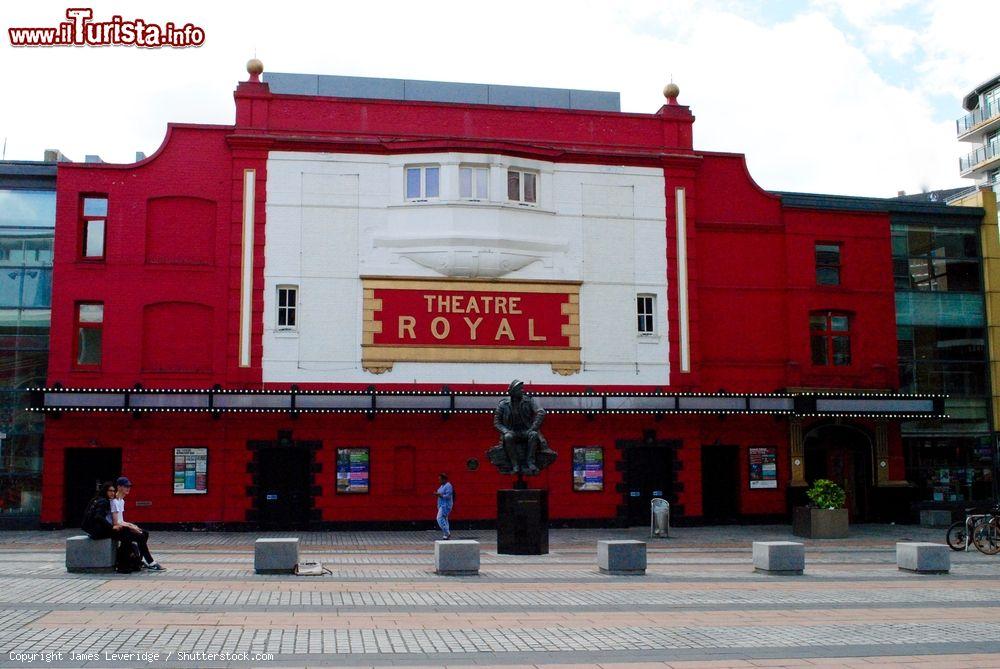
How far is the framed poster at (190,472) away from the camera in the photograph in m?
29.1

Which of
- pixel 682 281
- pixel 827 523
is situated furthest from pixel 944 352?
pixel 827 523

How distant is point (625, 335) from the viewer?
3166 centimetres

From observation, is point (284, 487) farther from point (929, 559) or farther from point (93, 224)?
point (929, 559)

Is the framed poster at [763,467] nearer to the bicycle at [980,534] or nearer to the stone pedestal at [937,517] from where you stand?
the stone pedestal at [937,517]

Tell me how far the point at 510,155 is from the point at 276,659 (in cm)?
2248

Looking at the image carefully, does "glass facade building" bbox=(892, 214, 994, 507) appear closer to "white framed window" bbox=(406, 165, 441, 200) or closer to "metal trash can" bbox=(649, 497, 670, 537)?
"metal trash can" bbox=(649, 497, 670, 537)

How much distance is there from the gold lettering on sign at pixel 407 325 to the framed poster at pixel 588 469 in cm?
629

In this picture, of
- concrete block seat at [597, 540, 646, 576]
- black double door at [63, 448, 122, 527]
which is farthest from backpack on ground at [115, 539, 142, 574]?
black double door at [63, 448, 122, 527]

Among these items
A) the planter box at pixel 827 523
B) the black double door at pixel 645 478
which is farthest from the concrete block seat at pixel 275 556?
the planter box at pixel 827 523

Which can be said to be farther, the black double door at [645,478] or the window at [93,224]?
the black double door at [645,478]

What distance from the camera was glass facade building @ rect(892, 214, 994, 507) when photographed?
33.9 metres

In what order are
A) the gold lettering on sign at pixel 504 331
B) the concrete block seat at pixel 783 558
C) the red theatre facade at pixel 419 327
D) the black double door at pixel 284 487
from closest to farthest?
the concrete block seat at pixel 783 558 → the red theatre facade at pixel 419 327 → the black double door at pixel 284 487 → the gold lettering on sign at pixel 504 331

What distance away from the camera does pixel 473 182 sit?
30547 millimetres

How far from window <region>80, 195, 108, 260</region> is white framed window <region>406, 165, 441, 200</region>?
9.28 metres
